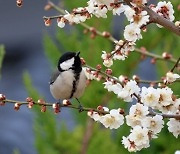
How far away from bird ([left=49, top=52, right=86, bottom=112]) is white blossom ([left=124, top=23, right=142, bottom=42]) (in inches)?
11.6

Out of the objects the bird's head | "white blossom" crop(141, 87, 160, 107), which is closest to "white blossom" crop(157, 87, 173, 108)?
"white blossom" crop(141, 87, 160, 107)

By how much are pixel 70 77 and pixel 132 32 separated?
0.37 meters

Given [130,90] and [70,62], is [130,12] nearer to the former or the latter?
[130,90]

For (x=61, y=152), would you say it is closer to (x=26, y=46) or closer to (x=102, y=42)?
(x=102, y=42)

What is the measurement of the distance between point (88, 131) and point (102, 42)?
1.28 ft

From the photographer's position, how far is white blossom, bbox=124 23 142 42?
4.17ft

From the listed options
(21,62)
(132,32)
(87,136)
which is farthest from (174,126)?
(21,62)

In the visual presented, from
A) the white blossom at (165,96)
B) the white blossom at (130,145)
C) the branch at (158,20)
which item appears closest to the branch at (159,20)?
the branch at (158,20)

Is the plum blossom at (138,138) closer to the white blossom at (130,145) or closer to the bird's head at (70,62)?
the white blossom at (130,145)

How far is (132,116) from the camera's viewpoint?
131 centimetres

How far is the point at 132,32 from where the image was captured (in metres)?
1.28

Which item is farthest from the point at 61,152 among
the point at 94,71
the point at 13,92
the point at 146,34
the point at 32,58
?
the point at 32,58

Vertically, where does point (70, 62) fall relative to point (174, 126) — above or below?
above

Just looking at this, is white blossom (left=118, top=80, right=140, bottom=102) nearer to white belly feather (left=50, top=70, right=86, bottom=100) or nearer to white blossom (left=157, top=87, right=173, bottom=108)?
white blossom (left=157, top=87, right=173, bottom=108)
